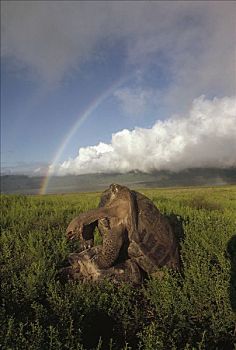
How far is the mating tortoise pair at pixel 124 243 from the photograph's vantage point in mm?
5875

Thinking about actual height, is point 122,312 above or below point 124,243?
below

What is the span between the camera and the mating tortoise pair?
19.3 feet

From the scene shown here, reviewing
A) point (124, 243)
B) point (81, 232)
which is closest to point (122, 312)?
point (124, 243)

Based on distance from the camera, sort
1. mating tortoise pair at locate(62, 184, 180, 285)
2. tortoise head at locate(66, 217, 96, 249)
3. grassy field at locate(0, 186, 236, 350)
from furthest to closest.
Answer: tortoise head at locate(66, 217, 96, 249) → mating tortoise pair at locate(62, 184, 180, 285) → grassy field at locate(0, 186, 236, 350)

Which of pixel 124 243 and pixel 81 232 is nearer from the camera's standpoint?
pixel 124 243

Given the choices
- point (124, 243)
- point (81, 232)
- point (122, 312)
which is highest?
point (81, 232)

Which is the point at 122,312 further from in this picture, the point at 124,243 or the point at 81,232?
the point at 81,232

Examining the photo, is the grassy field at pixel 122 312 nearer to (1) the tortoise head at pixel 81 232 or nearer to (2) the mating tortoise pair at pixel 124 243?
(2) the mating tortoise pair at pixel 124 243

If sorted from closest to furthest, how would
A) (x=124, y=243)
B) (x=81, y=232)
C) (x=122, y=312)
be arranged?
(x=122, y=312) → (x=124, y=243) → (x=81, y=232)

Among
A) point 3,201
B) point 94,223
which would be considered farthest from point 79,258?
point 3,201

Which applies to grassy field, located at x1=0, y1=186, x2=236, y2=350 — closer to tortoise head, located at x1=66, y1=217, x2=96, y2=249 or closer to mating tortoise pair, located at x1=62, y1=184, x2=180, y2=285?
mating tortoise pair, located at x1=62, y1=184, x2=180, y2=285

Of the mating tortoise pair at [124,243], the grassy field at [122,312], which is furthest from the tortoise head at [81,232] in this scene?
the grassy field at [122,312]

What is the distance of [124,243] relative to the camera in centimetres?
606

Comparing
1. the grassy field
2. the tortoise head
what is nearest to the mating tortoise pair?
the tortoise head
